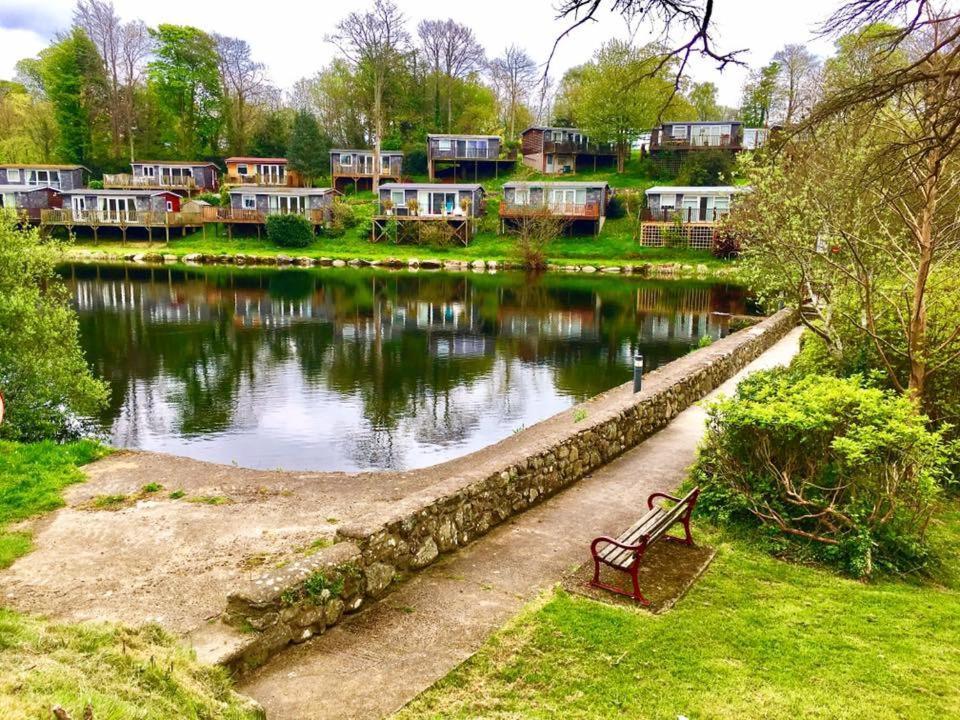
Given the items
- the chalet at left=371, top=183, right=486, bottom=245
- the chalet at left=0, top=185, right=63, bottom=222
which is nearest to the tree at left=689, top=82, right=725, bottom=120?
the chalet at left=371, top=183, right=486, bottom=245

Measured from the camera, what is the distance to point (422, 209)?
65.1 m

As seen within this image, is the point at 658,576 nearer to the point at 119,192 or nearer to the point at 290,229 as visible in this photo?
the point at 290,229

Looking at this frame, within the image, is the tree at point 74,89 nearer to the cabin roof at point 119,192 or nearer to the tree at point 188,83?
the tree at point 188,83

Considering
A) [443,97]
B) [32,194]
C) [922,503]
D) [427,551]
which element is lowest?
[427,551]

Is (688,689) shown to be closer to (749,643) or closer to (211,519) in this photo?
(749,643)

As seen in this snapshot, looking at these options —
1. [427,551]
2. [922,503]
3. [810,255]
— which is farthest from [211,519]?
[810,255]

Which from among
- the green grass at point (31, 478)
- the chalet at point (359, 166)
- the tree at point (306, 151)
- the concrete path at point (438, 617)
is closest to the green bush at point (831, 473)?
the concrete path at point (438, 617)

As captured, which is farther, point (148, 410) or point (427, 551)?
point (148, 410)

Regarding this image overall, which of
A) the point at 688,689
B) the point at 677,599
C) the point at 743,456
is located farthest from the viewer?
the point at 743,456

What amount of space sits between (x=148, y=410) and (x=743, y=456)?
54.8 feet

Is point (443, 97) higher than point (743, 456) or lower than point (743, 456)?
higher

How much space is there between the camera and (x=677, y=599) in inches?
280

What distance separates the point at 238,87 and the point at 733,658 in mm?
93020

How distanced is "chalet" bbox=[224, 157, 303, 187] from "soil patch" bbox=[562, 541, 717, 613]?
242 feet
